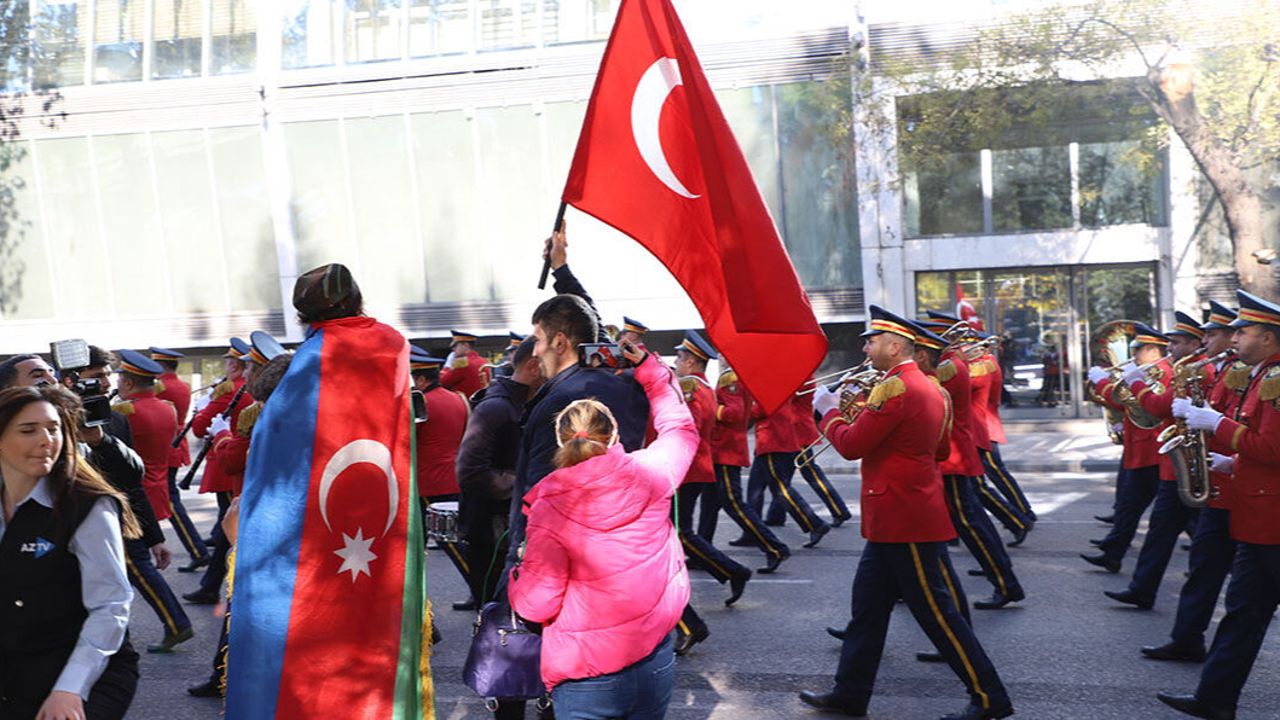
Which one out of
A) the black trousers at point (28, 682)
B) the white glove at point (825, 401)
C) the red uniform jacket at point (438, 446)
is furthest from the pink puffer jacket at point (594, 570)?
the red uniform jacket at point (438, 446)

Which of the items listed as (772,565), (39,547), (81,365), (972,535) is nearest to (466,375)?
(772,565)

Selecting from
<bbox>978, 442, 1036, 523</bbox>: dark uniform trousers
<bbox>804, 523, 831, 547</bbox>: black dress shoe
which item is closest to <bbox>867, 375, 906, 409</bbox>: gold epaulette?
<bbox>978, 442, 1036, 523</bbox>: dark uniform trousers

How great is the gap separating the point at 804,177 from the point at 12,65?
58.6 ft

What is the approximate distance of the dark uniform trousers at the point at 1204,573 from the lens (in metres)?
6.73

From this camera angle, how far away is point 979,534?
28.7 feet

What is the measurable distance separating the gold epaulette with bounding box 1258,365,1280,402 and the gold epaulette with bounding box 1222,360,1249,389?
489 millimetres

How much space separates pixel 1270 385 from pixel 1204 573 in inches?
52.9

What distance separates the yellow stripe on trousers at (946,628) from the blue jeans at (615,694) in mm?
2420

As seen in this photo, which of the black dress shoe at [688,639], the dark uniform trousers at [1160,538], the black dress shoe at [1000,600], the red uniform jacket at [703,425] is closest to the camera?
the black dress shoe at [688,639]

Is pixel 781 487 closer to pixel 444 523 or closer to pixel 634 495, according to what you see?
pixel 444 523

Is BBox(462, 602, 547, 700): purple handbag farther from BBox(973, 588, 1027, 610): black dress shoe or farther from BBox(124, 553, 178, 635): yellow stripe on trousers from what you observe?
BBox(973, 588, 1027, 610): black dress shoe

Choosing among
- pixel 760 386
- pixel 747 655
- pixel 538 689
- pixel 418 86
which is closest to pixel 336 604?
pixel 538 689

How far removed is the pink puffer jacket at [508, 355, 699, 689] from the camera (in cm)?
385

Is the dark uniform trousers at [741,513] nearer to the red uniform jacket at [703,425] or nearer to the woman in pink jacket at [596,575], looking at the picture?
the red uniform jacket at [703,425]
